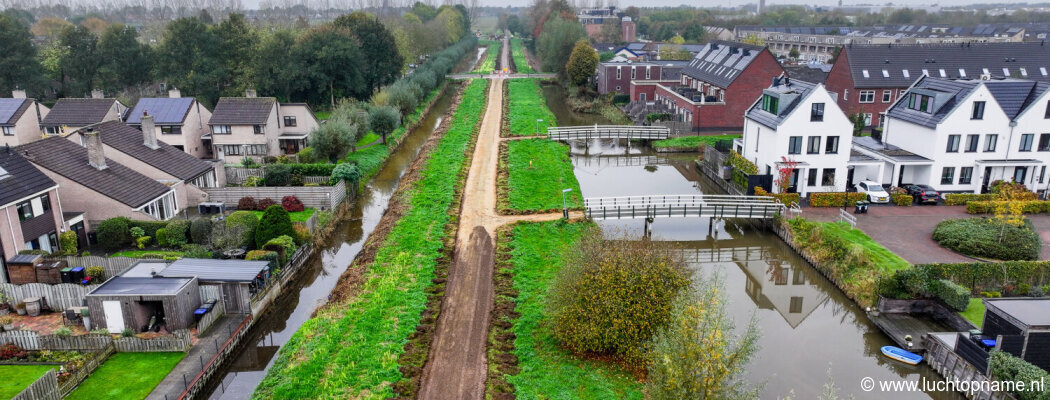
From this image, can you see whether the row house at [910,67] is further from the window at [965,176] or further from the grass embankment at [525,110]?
the grass embankment at [525,110]

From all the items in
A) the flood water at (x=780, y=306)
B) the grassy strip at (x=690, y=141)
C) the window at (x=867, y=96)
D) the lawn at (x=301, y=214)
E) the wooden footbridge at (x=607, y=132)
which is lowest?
the flood water at (x=780, y=306)

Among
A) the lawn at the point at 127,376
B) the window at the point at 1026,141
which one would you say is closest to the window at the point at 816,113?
the window at the point at 1026,141

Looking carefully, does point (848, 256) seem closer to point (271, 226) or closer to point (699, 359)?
point (699, 359)

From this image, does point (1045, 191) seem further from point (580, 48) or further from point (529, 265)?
point (580, 48)

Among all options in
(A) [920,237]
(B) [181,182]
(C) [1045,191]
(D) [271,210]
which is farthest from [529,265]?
(C) [1045,191]

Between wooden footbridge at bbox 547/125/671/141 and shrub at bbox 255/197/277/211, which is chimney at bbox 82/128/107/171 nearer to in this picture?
shrub at bbox 255/197/277/211

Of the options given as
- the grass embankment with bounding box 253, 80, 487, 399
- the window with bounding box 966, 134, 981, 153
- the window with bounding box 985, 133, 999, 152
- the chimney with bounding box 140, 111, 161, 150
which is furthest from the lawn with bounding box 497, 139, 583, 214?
the window with bounding box 985, 133, 999, 152
